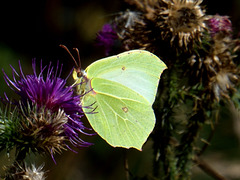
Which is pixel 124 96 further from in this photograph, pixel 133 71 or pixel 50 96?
pixel 50 96

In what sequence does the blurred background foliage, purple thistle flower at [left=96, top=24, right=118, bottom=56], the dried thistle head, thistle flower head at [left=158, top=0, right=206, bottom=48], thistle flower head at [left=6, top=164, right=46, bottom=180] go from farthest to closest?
the blurred background foliage < purple thistle flower at [left=96, top=24, right=118, bottom=56] < the dried thistle head < thistle flower head at [left=158, top=0, right=206, bottom=48] < thistle flower head at [left=6, top=164, right=46, bottom=180]

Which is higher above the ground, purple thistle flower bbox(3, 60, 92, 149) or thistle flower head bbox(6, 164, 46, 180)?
purple thistle flower bbox(3, 60, 92, 149)

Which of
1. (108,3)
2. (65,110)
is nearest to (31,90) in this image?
(65,110)

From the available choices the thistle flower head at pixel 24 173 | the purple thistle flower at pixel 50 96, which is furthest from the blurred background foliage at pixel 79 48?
the thistle flower head at pixel 24 173

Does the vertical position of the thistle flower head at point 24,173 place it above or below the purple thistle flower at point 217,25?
below

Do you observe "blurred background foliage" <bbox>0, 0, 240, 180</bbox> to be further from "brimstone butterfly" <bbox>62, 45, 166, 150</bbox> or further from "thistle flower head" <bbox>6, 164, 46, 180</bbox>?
"thistle flower head" <bbox>6, 164, 46, 180</bbox>

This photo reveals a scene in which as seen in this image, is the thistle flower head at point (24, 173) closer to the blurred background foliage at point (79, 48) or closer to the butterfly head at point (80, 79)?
the butterfly head at point (80, 79)

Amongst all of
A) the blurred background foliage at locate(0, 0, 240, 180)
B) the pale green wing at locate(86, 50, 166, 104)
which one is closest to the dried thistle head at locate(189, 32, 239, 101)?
the pale green wing at locate(86, 50, 166, 104)
